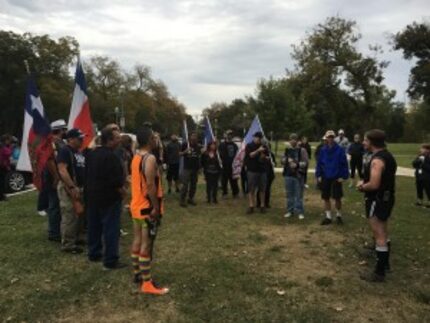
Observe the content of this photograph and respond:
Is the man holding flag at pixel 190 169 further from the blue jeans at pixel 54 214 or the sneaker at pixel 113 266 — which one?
the sneaker at pixel 113 266

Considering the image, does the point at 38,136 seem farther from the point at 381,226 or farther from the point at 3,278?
the point at 381,226

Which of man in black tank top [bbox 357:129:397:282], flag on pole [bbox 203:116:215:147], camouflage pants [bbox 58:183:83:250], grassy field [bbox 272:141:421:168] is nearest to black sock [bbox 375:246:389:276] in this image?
man in black tank top [bbox 357:129:397:282]

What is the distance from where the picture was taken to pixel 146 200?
5.95 metres

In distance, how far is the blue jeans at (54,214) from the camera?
8.40 metres

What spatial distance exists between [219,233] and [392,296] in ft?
13.0

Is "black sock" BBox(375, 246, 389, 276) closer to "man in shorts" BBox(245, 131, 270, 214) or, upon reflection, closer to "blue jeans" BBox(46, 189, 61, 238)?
"man in shorts" BBox(245, 131, 270, 214)

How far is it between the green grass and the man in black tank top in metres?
0.38

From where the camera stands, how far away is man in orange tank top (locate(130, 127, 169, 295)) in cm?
588

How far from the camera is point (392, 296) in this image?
602cm

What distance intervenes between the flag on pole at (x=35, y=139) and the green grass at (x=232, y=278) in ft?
4.45

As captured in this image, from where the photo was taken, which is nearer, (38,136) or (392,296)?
(392,296)

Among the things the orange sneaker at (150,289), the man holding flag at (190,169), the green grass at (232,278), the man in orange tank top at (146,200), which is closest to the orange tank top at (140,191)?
the man in orange tank top at (146,200)

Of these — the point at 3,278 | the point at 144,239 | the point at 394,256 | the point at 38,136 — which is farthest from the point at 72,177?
the point at 394,256

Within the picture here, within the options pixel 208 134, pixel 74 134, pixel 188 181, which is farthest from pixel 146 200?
pixel 208 134
